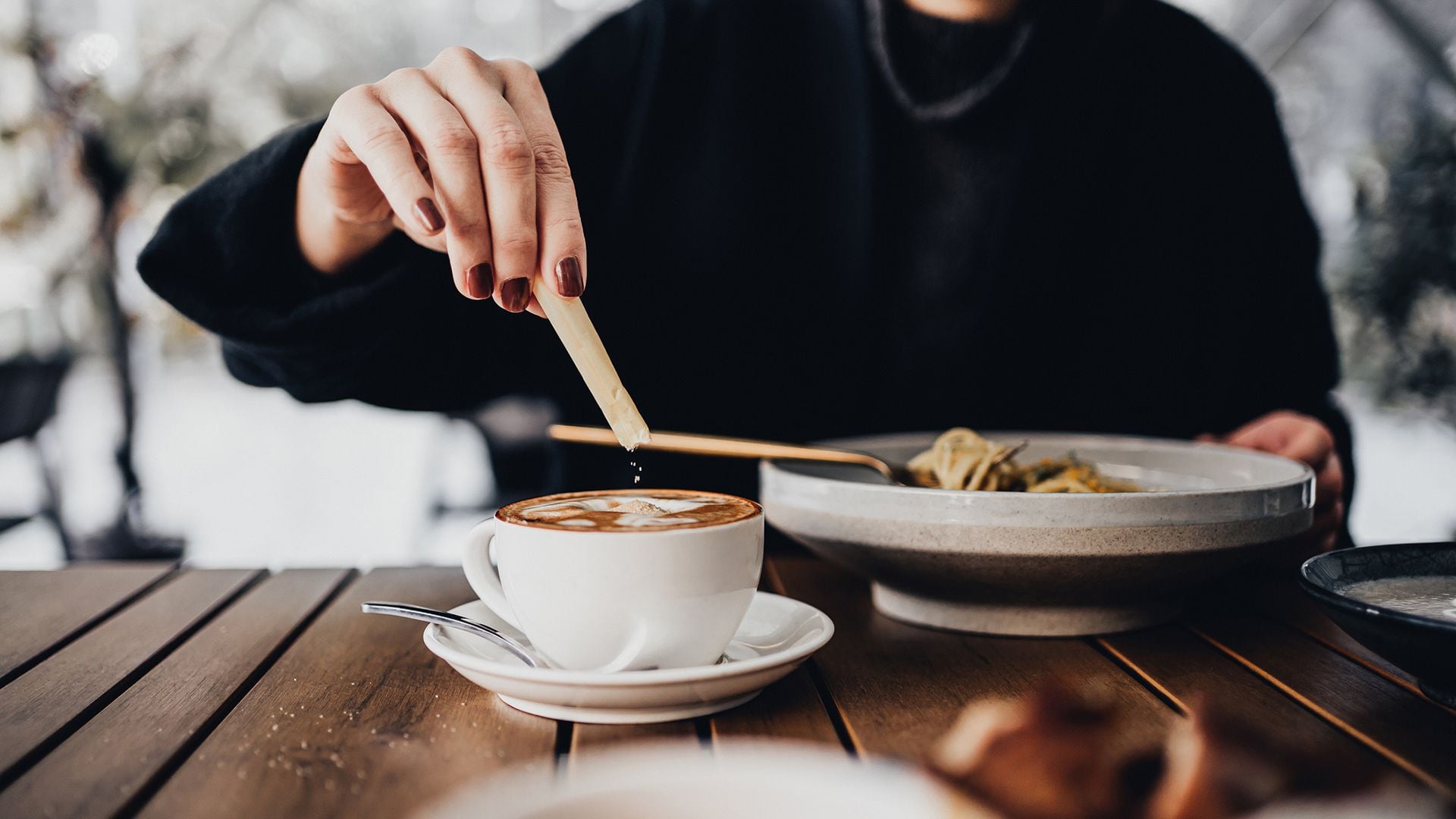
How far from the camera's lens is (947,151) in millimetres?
1484

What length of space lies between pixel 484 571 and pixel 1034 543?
1.24 ft

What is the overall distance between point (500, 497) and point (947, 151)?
6.87 feet

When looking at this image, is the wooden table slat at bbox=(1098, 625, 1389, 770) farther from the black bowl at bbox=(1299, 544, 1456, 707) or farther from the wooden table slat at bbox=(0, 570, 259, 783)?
the wooden table slat at bbox=(0, 570, 259, 783)

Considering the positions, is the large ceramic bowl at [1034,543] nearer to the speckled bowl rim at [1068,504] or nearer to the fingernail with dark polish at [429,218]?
the speckled bowl rim at [1068,504]

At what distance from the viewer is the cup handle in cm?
67

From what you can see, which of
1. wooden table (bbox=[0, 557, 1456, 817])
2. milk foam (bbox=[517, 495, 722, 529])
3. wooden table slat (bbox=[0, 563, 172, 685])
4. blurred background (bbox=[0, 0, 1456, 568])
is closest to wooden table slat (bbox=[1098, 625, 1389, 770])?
wooden table (bbox=[0, 557, 1456, 817])

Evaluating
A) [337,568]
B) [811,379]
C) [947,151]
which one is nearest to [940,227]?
[947,151]

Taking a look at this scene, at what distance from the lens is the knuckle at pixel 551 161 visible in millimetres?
754

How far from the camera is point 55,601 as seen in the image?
0.90m

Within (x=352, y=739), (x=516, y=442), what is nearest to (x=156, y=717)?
(x=352, y=739)

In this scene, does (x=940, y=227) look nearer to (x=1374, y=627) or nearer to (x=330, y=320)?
(x=330, y=320)

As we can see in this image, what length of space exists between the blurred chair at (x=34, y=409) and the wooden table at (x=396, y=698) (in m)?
2.75

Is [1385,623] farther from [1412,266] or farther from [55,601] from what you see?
[1412,266]

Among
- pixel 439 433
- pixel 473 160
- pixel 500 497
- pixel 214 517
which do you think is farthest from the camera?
pixel 214 517
